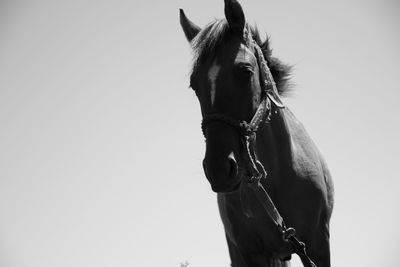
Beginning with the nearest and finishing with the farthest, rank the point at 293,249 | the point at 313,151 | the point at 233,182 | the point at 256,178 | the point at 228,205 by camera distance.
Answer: the point at 233,182, the point at 256,178, the point at 293,249, the point at 228,205, the point at 313,151

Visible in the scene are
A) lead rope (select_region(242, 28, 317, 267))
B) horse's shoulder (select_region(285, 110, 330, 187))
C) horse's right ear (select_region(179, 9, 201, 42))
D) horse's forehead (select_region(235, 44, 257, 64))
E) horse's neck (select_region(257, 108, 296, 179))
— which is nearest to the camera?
lead rope (select_region(242, 28, 317, 267))

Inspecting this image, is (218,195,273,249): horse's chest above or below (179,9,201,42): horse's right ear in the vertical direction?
below

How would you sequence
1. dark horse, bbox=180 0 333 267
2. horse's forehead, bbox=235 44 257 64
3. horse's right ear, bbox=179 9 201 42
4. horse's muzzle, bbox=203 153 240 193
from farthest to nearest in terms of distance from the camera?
horse's right ear, bbox=179 9 201 42
horse's forehead, bbox=235 44 257 64
dark horse, bbox=180 0 333 267
horse's muzzle, bbox=203 153 240 193

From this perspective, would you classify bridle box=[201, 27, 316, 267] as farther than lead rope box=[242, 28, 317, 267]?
No

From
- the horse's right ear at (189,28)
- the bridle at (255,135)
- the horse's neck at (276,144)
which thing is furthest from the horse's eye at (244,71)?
the horse's right ear at (189,28)

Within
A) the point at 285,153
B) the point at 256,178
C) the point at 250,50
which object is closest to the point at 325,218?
the point at 285,153

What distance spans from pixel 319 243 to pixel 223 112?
185 centimetres

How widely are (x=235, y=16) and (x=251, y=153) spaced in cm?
139

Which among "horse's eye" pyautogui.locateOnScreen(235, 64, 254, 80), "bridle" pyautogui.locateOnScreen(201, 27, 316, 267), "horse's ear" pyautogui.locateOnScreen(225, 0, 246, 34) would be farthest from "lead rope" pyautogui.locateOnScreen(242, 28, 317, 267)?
"horse's eye" pyautogui.locateOnScreen(235, 64, 254, 80)

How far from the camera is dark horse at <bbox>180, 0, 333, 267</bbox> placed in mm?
4391

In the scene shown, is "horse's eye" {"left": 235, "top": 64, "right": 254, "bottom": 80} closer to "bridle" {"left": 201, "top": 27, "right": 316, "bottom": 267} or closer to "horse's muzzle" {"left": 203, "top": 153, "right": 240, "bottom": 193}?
"bridle" {"left": 201, "top": 27, "right": 316, "bottom": 267}

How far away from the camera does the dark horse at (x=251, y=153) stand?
439 cm

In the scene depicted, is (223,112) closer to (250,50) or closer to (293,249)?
(250,50)

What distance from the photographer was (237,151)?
4422 millimetres
